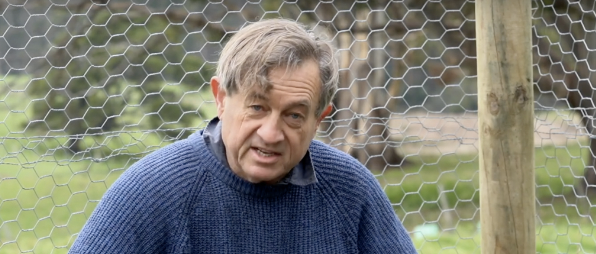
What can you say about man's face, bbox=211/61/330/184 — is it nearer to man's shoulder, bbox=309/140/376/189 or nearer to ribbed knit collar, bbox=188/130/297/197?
ribbed knit collar, bbox=188/130/297/197

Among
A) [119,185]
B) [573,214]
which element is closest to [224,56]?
[119,185]

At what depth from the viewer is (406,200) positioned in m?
7.04

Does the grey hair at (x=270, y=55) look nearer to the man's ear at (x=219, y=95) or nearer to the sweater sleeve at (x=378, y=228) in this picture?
the man's ear at (x=219, y=95)

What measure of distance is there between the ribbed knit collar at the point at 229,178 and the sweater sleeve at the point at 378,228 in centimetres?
27

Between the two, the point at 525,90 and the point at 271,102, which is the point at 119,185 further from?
the point at 525,90

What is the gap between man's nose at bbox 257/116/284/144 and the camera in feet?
5.66

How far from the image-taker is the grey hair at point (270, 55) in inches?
67.2

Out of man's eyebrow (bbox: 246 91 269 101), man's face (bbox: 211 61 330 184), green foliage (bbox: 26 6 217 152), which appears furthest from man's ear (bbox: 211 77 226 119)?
green foliage (bbox: 26 6 217 152)

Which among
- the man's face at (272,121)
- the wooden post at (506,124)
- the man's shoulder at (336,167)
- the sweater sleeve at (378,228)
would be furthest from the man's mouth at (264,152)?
the wooden post at (506,124)

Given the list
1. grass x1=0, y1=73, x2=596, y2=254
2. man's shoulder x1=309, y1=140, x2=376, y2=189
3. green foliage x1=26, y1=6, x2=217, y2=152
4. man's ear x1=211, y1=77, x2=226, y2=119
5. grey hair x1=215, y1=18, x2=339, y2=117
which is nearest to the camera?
grey hair x1=215, y1=18, x2=339, y2=117

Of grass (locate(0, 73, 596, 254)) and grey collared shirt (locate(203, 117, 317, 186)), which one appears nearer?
grey collared shirt (locate(203, 117, 317, 186))

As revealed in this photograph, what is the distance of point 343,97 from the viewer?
6086 millimetres

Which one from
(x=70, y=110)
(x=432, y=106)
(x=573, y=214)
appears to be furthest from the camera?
(x=432, y=106)

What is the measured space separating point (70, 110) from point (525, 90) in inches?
135
